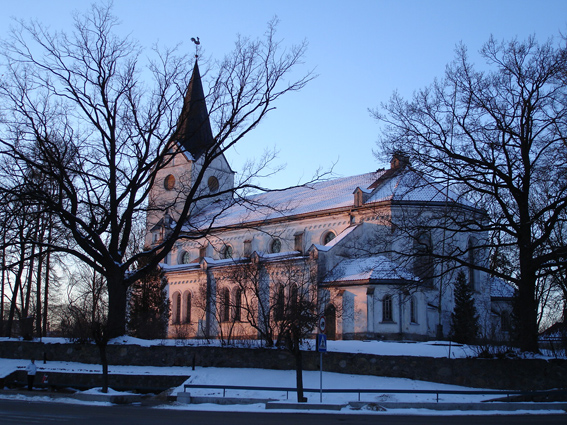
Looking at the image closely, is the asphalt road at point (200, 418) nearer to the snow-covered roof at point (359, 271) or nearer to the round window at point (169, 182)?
the snow-covered roof at point (359, 271)

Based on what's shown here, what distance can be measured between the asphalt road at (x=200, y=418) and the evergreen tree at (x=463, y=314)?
69.3 ft

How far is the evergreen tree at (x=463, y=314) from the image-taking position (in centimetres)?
3500

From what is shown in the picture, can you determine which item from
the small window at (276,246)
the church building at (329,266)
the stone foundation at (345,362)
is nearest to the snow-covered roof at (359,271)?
the church building at (329,266)

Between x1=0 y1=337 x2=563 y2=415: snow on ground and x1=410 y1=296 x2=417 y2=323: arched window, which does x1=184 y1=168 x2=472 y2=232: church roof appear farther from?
x1=0 y1=337 x2=563 y2=415: snow on ground

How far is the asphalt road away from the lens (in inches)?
468

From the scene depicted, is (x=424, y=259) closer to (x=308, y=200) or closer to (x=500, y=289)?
(x=308, y=200)

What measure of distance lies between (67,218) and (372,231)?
22.1 meters

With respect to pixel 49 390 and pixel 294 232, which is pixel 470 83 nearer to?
pixel 49 390

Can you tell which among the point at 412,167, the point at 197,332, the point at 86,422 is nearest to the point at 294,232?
the point at 197,332

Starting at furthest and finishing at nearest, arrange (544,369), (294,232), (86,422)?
(294,232) → (544,369) → (86,422)

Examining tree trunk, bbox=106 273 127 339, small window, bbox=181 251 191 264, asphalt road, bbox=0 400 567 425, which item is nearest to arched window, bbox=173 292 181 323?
small window, bbox=181 251 191 264

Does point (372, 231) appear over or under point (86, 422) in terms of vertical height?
over

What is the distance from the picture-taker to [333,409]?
51.2 feet

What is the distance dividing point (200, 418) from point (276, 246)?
114 feet
